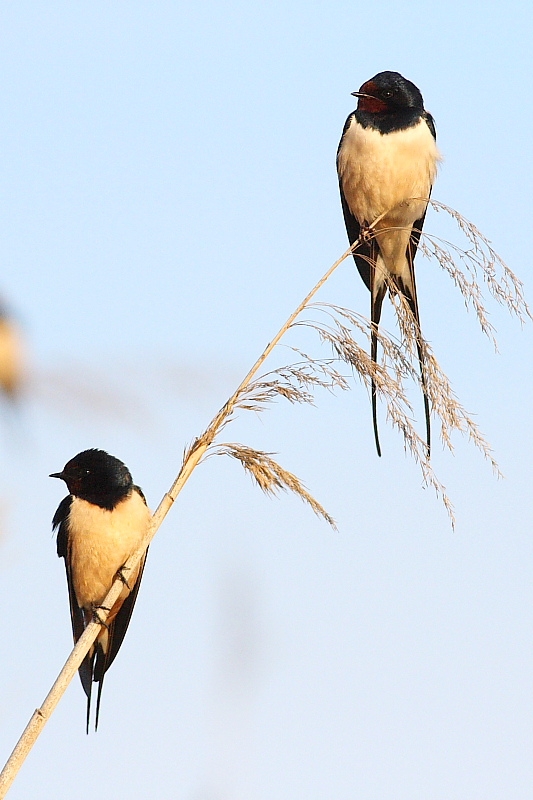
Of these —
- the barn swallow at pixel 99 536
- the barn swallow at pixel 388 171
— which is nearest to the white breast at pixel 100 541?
the barn swallow at pixel 99 536

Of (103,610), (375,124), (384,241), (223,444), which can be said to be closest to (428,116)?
(375,124)

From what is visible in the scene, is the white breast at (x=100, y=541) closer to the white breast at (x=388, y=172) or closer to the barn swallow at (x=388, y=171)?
the barn swallow at (x=388, y=171)

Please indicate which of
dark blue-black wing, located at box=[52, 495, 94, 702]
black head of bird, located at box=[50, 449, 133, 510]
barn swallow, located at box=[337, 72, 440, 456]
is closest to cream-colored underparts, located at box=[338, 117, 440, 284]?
barn swallow, located at box=[337, 72, 440, 456]

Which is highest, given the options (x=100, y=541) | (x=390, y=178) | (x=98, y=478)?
(x=390, y=178)

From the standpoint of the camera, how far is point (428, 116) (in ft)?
12.3

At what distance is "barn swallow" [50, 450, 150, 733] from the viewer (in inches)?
135

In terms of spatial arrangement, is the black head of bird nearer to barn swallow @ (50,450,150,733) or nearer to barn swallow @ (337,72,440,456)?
barn swallow @ (50,450,150,733)

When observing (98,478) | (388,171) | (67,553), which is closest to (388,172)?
(388,171)

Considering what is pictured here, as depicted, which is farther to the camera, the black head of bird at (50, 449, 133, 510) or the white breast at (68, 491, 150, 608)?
the black head of bird at (50, 449, 133, 510)

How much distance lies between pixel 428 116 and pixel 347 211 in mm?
460

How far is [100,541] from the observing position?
11.4ft

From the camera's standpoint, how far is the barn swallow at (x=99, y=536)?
344cm

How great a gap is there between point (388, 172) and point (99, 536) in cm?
157

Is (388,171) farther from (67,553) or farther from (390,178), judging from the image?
(67,553)
